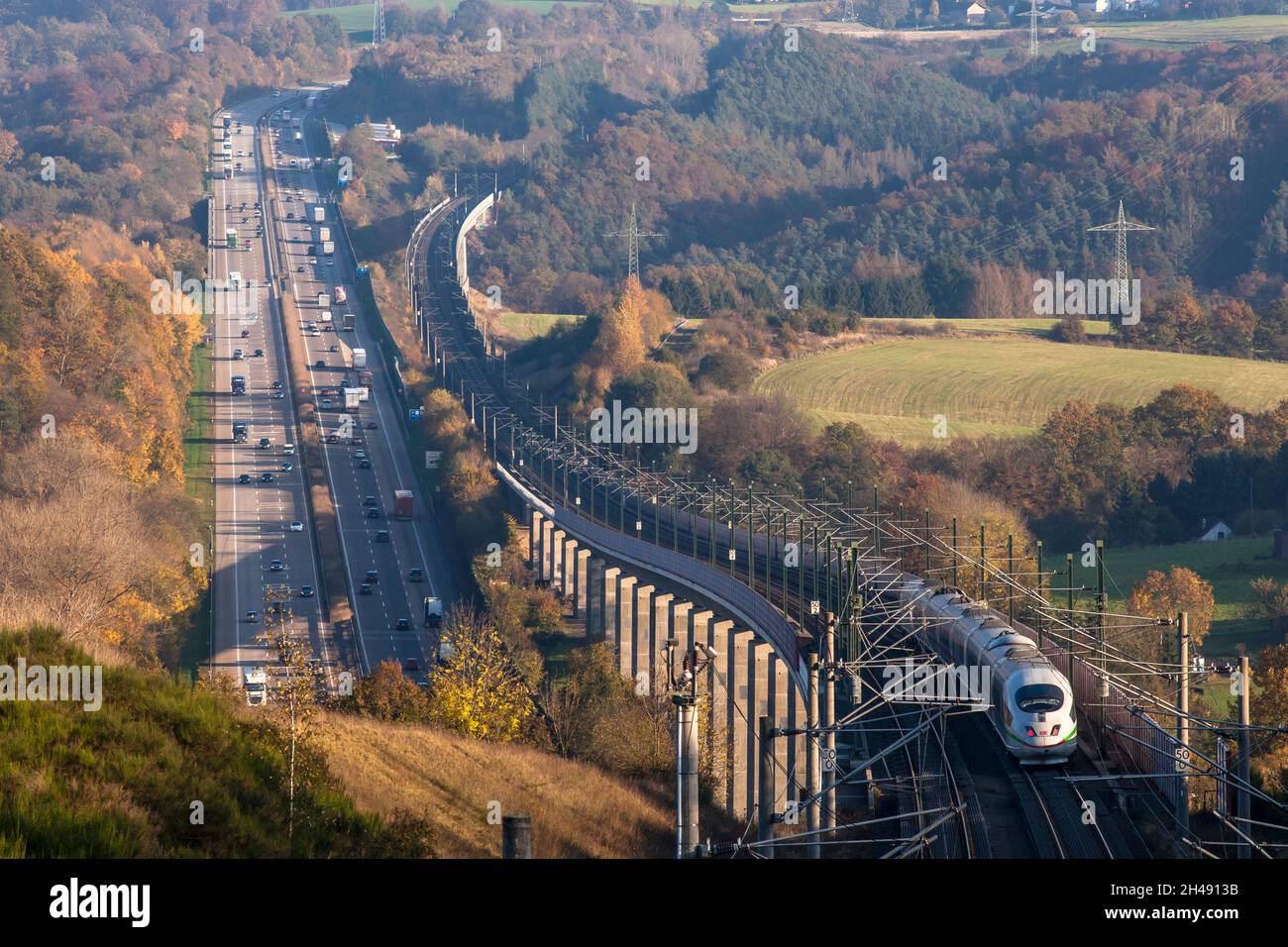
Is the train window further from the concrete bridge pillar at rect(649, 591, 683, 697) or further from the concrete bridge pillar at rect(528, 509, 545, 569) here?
the concrete bridge pillar at rect(528, 509, 545, 569)

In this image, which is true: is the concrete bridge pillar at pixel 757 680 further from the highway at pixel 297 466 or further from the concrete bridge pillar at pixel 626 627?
the highway at pixel 297 466

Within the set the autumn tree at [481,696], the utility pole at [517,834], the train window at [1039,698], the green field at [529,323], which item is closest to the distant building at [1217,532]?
the autumn tree at [481,696]

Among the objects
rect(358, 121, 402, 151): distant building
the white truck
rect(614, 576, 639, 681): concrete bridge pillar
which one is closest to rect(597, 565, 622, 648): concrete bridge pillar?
rect(614, 576, 639, 681): concrete bridge pillar

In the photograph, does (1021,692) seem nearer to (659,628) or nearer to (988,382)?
(659,628)

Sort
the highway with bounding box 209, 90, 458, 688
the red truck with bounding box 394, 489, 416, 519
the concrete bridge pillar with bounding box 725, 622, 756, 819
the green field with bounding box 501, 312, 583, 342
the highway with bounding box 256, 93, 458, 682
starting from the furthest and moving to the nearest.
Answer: the green field with bounding box 501, 312, 583, 342, the red truck with bounding box 394, 489, 416, 519, the highway with bounding box 256, 93, 458, 682, the highway with bounding box 209, 90, 458, 688, the concrete bridge pillar with bounding box 725, 622, 756, 819
